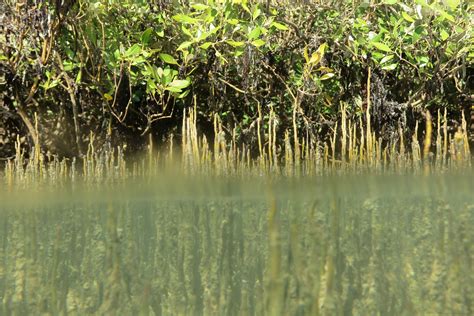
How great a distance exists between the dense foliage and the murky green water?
1776mm

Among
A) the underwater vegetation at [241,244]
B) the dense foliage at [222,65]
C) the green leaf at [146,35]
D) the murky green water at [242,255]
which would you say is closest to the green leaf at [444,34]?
the dense foliage at [222,65]

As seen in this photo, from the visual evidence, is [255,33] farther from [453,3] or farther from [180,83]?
[453,3]

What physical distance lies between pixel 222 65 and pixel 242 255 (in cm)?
410

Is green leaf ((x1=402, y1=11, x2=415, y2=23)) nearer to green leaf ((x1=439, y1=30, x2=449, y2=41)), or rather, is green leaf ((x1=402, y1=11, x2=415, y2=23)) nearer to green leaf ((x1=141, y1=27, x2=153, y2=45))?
green leaf ((x1=439, y1=30, x2=449, y2=41))

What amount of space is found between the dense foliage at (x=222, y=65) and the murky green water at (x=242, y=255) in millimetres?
1776

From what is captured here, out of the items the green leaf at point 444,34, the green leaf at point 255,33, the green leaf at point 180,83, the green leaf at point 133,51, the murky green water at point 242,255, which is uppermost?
the green leaf at point 444,34

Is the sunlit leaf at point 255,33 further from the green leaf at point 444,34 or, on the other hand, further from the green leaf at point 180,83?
the green leaf at point 444,34

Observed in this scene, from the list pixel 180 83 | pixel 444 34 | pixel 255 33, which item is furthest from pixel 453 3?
pixel 180 83

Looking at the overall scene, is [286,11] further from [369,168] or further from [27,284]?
[27,284]

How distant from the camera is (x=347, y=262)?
3.37 meters

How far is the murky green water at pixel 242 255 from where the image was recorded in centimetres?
302

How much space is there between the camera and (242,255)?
3500 millimetres

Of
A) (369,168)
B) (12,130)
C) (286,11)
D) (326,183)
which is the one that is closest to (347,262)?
(326,183)

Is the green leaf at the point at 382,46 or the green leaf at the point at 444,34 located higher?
the green leaf at the point at 444,34
